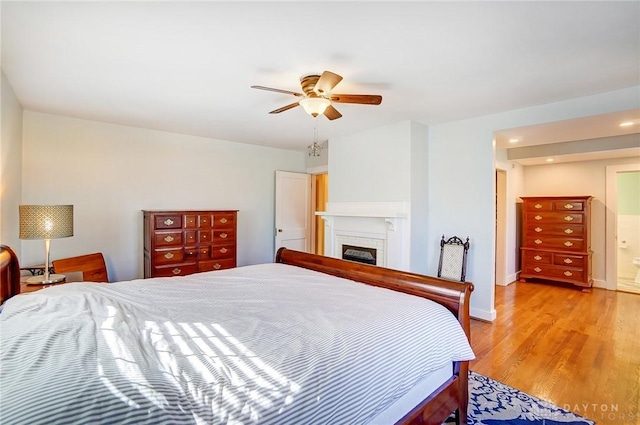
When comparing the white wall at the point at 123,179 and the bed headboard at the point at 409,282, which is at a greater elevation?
the white wall at the point at 123,179

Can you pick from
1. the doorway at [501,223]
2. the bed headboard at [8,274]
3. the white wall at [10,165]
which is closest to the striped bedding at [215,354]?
the bed headboard at [8,274]

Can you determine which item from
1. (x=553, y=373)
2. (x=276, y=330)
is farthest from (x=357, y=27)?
(x=553, y=373)

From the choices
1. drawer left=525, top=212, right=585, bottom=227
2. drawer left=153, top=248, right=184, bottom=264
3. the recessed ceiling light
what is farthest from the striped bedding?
drawer left=525, top=212, right=585, bottom=227

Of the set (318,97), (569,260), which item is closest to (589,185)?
(569,260)

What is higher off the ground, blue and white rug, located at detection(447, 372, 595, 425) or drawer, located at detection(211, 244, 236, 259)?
drawer, located at detection(211, 244, 236, 259)

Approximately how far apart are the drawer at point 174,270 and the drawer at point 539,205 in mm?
5841

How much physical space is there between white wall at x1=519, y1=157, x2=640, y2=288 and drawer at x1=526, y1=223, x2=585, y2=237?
281 millimetres

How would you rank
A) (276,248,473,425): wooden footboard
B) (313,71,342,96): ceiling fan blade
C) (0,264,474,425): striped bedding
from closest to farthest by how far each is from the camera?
(0,264,474,425): striped bedding
(276,248,473,425): wooden footboard
(313,71,342,96): ceiling fan blade

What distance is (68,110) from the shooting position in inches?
135

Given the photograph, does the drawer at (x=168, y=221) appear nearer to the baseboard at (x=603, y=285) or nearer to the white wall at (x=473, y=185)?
the white wall at (x=473, y=185)

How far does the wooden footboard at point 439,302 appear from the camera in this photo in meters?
1.54

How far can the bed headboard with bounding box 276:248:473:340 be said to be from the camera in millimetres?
1786

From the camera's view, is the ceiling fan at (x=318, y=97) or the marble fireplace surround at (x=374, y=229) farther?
the marble fireplace surround at (x=374, y=229)

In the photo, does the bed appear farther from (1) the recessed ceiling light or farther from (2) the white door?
(2) the white door
